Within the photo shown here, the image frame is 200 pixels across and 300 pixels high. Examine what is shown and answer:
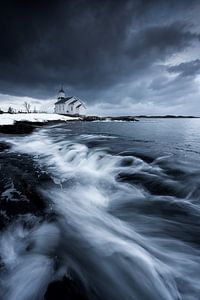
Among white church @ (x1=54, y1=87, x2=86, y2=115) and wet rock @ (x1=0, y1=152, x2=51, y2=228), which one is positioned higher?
white church @ (x1=54, y1=87, x2=86, y2=115)

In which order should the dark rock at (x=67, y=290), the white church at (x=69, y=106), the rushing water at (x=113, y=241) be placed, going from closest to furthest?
1. the dark rock at (x=67, y=290)
2. the rushing water at (x=113, y=241)
3. the white church at (x=69, y=106)

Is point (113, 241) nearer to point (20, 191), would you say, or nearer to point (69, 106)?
point (20, 191)

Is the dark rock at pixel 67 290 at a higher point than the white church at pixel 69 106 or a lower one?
lower

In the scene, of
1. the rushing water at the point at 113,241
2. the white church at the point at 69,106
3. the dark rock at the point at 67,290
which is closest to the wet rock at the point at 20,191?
the rushing water at the point at 113,241

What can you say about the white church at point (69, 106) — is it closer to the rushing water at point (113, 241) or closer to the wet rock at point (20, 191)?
the wet rock at point (20, 191)

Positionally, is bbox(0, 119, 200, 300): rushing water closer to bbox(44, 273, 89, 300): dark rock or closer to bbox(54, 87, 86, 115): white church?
bbox(44, 273, 89, 300): dark rock

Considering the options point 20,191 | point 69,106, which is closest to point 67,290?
point 20,191

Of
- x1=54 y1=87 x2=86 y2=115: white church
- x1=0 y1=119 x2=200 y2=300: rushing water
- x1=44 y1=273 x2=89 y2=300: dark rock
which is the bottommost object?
x1=0 y1=119 x2=200 y2=300: rushing water

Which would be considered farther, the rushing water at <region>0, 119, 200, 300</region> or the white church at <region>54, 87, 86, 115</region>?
the white church at <region>54, 87, 86, 115</region>

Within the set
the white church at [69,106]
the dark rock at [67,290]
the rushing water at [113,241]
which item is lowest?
the rushing water at [113,241]

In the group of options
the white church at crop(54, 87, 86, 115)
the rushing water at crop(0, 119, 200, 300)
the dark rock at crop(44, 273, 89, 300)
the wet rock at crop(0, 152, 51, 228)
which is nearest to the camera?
the dark rock at crop(44, 273, 89, 300)

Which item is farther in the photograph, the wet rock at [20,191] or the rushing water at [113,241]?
the wet rock at [20,191]

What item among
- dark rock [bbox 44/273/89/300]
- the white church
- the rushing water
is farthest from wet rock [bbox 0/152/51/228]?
the white church

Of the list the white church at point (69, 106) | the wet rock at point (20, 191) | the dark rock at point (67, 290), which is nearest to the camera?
the dark rock at point (67, 290)
